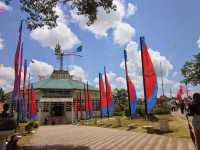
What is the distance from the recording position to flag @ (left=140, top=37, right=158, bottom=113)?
16797mm

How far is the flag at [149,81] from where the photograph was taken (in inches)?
Result: 661

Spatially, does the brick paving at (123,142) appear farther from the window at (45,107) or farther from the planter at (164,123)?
the window at (45,107)

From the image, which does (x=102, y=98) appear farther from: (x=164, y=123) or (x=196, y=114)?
(x=196, y=114)

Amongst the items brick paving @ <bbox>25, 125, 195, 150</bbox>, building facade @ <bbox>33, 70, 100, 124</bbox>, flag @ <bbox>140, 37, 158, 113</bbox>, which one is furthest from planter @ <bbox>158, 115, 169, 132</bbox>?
building facade @ <bbox>33, 70, 100, 124</bbox>

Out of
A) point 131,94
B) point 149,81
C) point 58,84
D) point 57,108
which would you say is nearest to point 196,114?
point 149,81

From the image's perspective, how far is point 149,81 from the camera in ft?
56.0

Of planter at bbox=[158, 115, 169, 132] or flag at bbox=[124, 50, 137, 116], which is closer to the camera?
planter at bbox=[158, 115, 169, 132]

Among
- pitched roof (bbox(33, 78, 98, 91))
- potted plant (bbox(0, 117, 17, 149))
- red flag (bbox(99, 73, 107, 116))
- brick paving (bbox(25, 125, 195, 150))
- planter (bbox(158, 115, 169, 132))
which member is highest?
pitched roof (bbox(33, 78, 98, 91))

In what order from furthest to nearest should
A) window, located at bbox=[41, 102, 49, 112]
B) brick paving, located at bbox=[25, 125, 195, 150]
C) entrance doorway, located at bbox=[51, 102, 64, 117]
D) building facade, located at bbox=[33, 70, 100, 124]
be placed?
1. entrance doorway, located at bbox=[51, 102, 64, 117]
2. window, located at bbox=[41, 102, 49, 112]
3. building facade, located at bbox=[33, 70, 100, 124]
4. brick paving, located at bbox=[25, 125, 195, 150]

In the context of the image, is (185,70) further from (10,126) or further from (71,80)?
(10,126)

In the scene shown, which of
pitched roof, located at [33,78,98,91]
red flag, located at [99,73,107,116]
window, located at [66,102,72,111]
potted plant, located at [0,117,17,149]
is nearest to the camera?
potted plant, located at [0,117,17,149]

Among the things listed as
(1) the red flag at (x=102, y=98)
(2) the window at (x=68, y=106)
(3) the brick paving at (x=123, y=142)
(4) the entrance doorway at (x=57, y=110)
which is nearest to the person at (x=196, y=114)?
(3) the brick paving at (x=123, y=142)

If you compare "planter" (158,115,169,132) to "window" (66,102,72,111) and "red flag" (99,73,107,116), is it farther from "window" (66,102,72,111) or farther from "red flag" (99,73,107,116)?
"window" (66,102,72,111)

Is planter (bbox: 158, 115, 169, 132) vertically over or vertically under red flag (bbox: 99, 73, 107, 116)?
under
